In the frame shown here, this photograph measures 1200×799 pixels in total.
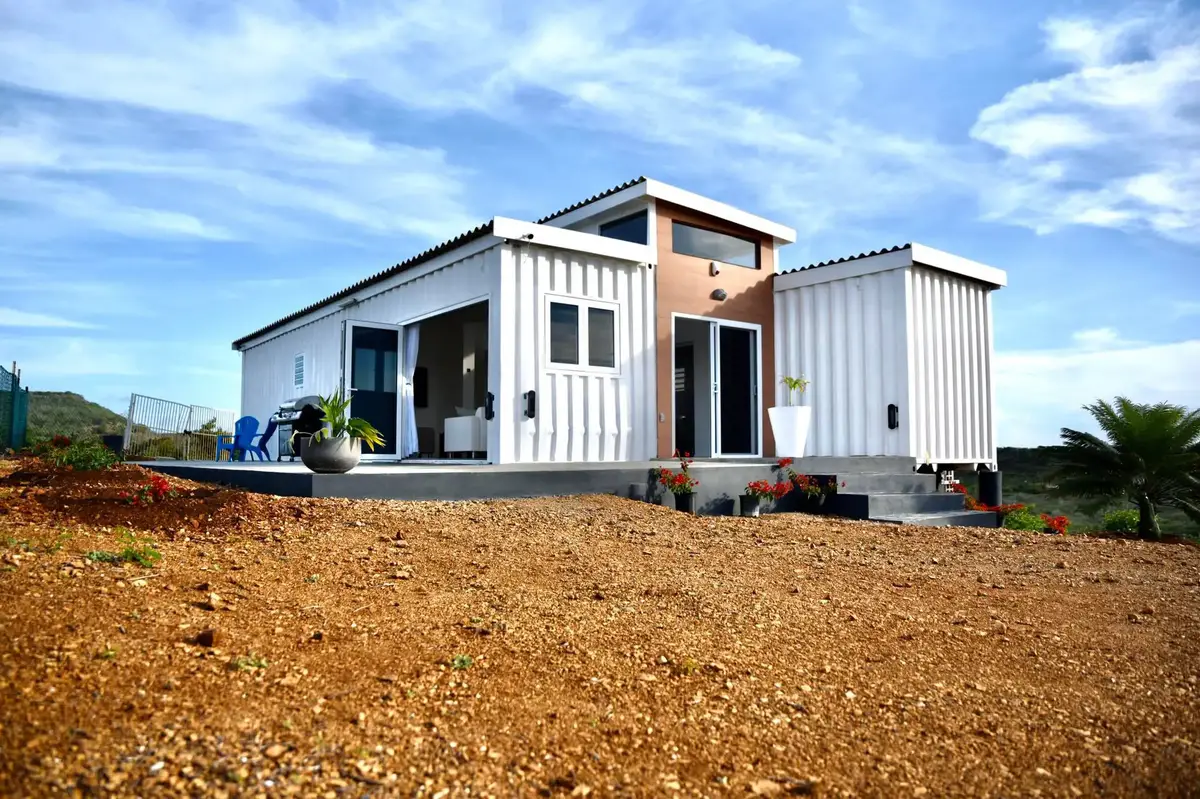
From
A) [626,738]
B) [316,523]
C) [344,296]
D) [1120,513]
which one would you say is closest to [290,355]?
[344,296]

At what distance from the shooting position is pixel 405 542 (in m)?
4.95

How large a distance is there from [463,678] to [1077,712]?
7.32ft

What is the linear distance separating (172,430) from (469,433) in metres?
10.1

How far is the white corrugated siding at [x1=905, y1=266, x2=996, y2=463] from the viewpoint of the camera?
33.2ft

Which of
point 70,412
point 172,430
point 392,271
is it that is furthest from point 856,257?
point 70,412

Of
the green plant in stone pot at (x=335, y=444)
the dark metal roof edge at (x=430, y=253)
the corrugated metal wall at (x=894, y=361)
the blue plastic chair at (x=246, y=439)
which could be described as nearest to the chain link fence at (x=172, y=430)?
the blue plastic chair at (x=246, y=439)

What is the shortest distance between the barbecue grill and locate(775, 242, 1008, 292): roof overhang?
6.74m

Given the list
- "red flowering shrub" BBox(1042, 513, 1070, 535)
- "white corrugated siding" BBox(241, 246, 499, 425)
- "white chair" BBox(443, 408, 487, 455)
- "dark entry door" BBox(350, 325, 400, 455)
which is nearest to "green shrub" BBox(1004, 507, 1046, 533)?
"red flowering shrub" BBox(1042, 513, 1070, 535)

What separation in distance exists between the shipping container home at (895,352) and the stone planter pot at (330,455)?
660 centimetres

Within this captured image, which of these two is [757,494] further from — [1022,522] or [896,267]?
[1022,522]

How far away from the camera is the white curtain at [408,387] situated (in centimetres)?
1023

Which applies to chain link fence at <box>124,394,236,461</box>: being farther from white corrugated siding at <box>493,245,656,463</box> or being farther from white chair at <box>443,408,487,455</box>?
white corrugated siding at <box>493,245,656,463</box>

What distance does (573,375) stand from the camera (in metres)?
8.74

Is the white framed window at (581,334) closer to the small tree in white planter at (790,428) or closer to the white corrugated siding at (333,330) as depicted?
the white corrugated siding at (333,330)
